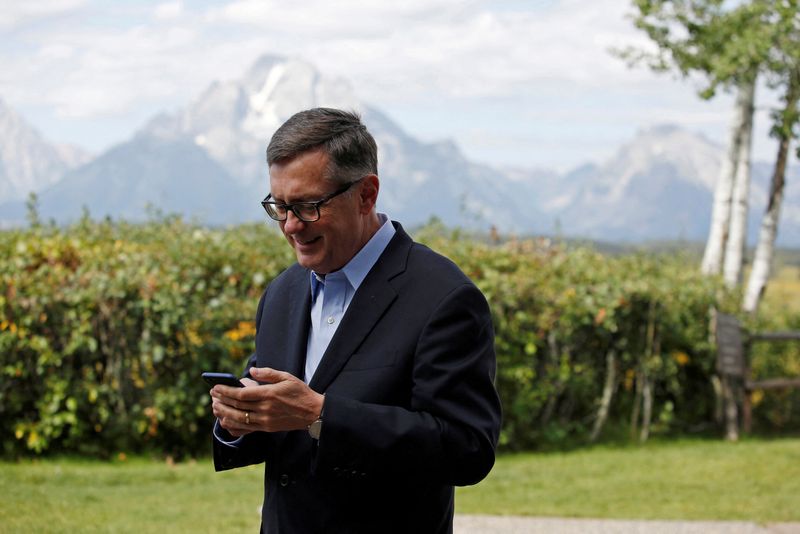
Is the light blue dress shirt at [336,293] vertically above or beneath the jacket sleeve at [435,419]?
above

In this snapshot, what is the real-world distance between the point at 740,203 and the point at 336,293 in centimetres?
1111

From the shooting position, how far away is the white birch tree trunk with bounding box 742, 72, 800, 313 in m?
12.1

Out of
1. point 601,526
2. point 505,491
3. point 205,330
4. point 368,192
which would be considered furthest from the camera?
point 205,330

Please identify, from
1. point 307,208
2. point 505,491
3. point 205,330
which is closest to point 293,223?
point 307,208

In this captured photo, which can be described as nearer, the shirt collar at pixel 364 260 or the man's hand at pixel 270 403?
the man's hand at pixel 270 403

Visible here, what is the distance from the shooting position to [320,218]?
2.50 m

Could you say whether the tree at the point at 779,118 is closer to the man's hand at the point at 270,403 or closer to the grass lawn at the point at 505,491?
the grass lawn at the point at 505,491

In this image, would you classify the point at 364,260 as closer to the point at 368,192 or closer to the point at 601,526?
the point at 368,192

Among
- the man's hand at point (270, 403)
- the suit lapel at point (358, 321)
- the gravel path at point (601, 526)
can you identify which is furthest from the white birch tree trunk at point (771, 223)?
the man's hand at point (270, 403)

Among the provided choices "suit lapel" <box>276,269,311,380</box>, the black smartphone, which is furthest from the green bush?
the black smartphone

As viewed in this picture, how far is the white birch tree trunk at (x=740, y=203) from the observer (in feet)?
40.9

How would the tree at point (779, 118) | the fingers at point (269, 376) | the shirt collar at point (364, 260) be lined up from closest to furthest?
the fingers at point (269, 376), the shirt collar at point (364, 260), the tree at point (779, 118)

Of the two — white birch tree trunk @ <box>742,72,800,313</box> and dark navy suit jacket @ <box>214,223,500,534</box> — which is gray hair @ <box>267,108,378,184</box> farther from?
white birch tree trunk @ <box>742,72,800,313</box>

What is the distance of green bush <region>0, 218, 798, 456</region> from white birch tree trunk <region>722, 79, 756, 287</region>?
6.76 ft
